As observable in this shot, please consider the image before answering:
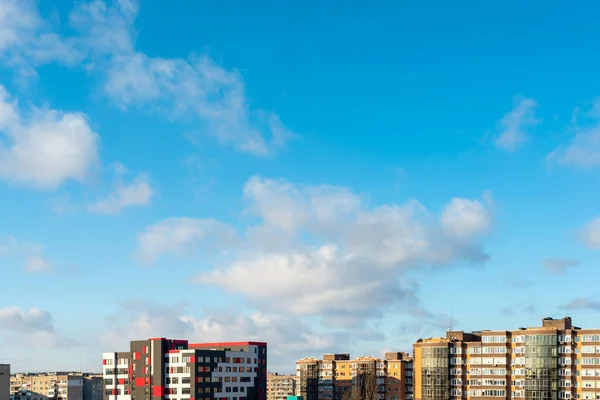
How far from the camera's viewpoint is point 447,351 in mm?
199750

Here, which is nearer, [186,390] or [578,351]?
[578,351]

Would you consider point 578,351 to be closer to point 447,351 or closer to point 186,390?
point 447,351

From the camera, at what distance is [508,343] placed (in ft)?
628

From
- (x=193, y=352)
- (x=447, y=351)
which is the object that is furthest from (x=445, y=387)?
(x=193, y=352)

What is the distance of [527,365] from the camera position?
186 meters

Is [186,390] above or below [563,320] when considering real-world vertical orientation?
below

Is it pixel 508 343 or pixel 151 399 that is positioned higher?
pixel 508 343

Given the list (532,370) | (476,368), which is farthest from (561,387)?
(476,368)

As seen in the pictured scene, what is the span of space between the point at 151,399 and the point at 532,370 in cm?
9815

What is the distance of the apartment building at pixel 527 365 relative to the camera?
17712 centimetres

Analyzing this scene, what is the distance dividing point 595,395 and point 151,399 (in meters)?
111

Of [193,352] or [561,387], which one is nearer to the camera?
[561,387]

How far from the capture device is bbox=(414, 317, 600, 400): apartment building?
17712 centimetres

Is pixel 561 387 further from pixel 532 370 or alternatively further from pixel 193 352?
pixel 193 352
